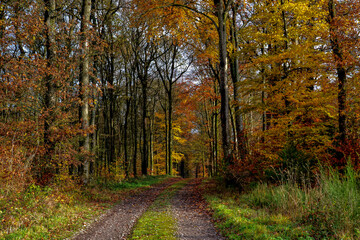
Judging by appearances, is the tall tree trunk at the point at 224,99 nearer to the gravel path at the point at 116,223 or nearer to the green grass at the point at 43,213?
the gravel path at the point at 116,223

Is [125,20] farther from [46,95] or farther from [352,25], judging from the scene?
[352,25]

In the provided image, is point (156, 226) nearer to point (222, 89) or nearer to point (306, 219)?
point (306, 219)

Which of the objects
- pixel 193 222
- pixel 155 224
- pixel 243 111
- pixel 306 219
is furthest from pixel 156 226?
pixel 243 111

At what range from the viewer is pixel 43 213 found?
643 centimetres

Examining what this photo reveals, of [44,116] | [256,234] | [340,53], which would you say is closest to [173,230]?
[256,234]

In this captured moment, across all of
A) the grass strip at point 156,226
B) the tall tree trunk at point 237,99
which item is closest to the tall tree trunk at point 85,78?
the grass strip at point 156,226

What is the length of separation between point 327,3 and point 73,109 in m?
12.7

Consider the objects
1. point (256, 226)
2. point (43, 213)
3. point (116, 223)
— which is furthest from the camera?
point (116, 223)

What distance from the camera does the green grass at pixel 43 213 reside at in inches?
212

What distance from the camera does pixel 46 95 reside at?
9.09 metres

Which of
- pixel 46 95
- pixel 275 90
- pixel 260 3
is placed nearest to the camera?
pixel 46 95

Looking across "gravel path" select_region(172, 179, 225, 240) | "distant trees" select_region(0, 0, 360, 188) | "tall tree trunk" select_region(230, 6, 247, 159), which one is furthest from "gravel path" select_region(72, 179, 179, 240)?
"tall tree trunk" select_region(230, 6, 247, 159)

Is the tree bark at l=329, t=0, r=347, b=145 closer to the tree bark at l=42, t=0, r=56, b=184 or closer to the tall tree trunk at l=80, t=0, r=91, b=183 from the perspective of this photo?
the tall tree trunk at l=80, t=0, r=91, b=183

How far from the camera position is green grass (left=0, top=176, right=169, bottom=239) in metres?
5.38
